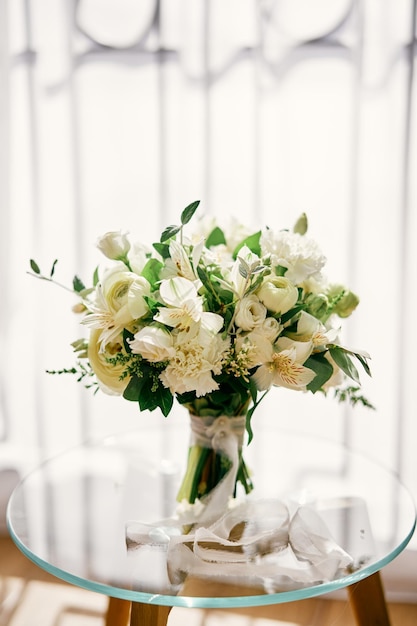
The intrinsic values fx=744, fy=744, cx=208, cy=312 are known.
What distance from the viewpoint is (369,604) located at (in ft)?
4.22

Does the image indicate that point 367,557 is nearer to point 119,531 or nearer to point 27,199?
point 119,531

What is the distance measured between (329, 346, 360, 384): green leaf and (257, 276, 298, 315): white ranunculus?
0.10 meters

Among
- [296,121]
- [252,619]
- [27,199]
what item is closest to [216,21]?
[296,121]

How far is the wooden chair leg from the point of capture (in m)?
1.37

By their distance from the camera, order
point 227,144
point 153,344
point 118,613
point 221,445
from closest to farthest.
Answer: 1. point 153,344
2. point 221,445
3. point 118,613
4. point 227,144

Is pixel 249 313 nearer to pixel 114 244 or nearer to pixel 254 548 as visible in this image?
pixel 114 244

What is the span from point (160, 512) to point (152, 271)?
425 mm

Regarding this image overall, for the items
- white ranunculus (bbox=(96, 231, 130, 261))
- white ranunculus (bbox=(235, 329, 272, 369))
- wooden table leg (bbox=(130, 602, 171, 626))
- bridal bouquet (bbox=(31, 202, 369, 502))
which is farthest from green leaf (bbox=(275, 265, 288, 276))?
wooden table leg (bbox=(130, 602, 171, 626))

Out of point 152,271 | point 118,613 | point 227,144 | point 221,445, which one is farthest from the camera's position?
point 227,144

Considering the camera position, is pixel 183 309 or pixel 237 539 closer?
pixel 183 309

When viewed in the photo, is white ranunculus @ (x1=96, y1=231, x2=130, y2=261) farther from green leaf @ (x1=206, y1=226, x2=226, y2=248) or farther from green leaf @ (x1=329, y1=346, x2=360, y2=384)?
green leaf @ (x1=329, y1=346, x2=360, y2=384)

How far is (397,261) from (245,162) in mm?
434

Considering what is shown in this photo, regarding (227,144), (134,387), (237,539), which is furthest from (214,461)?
(227,144)

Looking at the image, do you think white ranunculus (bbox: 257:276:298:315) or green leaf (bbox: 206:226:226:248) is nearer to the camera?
white ranunculus (bbox: 257:276:298:315)
